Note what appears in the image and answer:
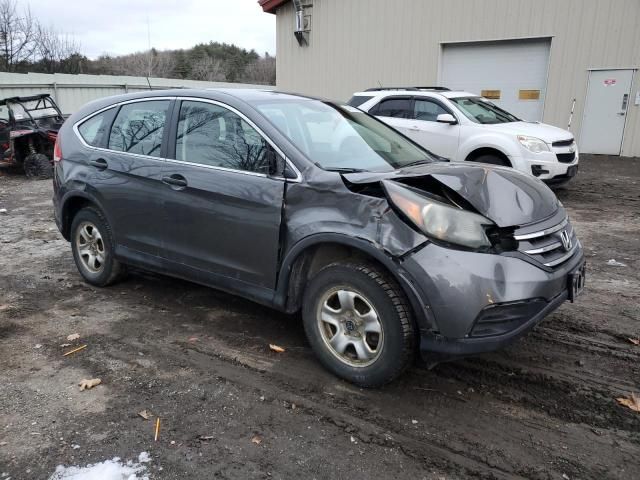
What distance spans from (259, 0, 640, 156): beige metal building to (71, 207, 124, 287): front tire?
1282cm

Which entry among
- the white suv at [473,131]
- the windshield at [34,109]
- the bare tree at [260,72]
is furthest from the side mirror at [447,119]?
the bare tree at [260,72]

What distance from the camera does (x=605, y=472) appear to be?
2.46 metres

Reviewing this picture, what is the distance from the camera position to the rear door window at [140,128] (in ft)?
13.4

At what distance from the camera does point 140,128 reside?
4.27 metres

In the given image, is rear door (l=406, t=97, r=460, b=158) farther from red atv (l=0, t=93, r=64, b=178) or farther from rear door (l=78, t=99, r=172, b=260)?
red atv (l=0, t=93, r=64, b=178)

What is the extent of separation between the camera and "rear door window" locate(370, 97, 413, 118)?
9320mm

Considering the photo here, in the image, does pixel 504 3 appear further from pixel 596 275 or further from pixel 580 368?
pixel 580 368

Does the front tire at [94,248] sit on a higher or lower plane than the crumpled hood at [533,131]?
lower

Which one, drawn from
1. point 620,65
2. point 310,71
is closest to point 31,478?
point 620,65

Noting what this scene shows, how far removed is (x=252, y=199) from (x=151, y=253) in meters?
1.23

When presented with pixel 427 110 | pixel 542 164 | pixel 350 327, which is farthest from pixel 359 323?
pixel 427 110

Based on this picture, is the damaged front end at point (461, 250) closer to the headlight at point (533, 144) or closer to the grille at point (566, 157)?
the headlight at point (533, 144)

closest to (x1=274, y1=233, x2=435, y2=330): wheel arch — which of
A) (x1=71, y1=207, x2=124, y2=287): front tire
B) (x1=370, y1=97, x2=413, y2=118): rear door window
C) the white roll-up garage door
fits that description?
(x1=71, y1=207, x2=124, y2=287): front tire

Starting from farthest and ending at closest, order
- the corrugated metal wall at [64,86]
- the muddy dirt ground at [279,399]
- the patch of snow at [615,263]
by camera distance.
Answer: the corrugated metal wall at [64,86]
the patch of snow at [615,263]
the muddy dirt ground at [279,399]
